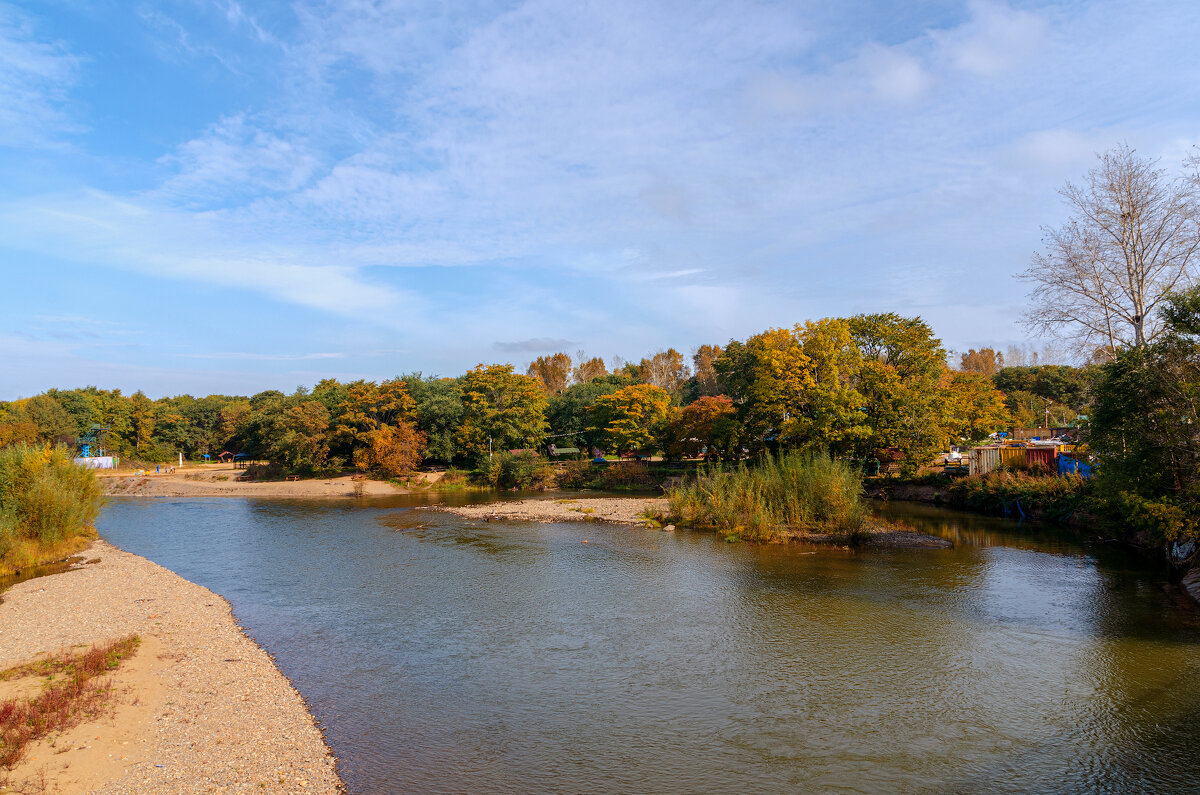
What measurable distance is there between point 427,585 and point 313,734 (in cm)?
1066

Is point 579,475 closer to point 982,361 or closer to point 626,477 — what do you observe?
point 626,477

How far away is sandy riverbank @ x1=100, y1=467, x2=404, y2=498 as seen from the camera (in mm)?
52906

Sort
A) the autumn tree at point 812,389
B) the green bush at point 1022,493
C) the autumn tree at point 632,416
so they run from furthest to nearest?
the autumn tree at point 632,416 → the autumn tree at point 812,389 → the green bush at point 1022,493

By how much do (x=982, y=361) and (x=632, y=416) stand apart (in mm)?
115959

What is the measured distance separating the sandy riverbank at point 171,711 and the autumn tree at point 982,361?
478 ft

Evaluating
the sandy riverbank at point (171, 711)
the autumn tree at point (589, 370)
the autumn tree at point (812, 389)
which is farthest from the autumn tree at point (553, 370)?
the sandy riverbank at point (171, 711)

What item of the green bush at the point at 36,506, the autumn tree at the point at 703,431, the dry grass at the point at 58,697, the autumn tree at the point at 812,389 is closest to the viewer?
the dry grass at the point at 58,697

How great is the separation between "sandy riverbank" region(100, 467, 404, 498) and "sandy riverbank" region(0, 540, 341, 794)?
3482cm

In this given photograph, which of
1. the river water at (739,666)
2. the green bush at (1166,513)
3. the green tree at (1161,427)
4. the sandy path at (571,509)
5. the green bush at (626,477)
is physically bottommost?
the river water at (739,666)

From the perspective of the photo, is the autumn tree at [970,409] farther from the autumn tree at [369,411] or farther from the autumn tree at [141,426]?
the autumn tree at [141,426]

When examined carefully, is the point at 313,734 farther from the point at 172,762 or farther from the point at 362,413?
the point at 362,413

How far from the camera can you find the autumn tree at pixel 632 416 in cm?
5378

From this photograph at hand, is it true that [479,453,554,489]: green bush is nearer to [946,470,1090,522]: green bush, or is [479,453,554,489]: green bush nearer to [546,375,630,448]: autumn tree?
[546,375,630,448]: autumn tree

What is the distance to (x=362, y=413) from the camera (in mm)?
57750
